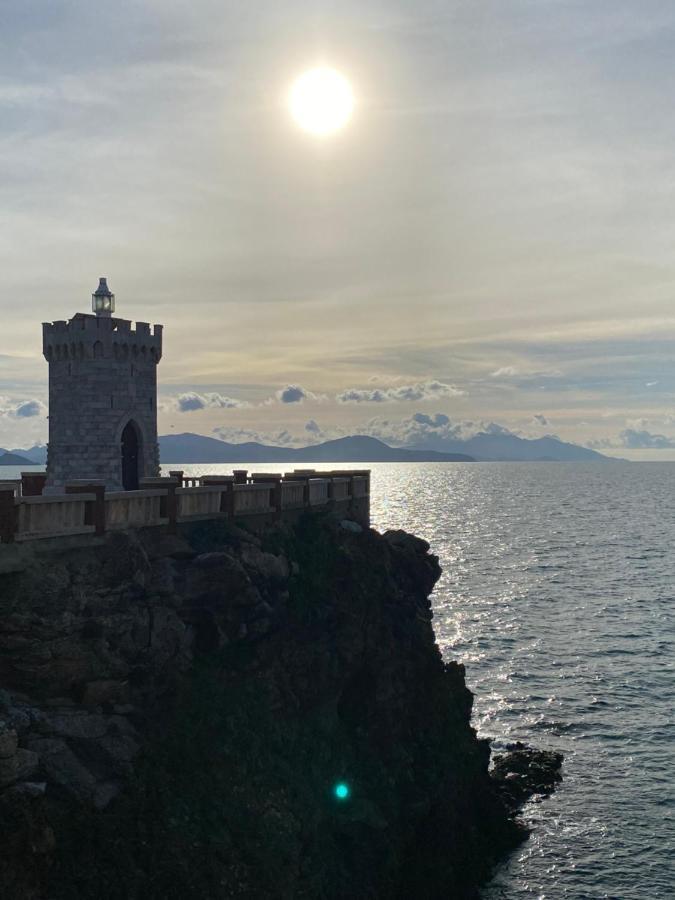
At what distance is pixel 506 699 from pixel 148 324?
2652cm

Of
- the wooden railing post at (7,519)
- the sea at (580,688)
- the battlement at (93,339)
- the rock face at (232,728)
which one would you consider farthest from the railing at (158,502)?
the sea at (580,688)

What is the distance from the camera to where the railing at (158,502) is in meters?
18.6

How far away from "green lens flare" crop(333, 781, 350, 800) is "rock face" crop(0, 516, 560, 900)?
0.59 feet

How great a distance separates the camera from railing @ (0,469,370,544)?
18.6 metres

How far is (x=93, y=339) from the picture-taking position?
28.2m

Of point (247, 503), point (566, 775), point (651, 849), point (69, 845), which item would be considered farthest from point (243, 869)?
point (566, 775)

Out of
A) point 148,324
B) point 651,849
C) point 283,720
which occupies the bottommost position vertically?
point 651,849

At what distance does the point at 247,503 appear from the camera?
2628 centimetres

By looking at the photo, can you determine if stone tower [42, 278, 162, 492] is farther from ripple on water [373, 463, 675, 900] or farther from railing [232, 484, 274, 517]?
ripple on water [373, 463, 675, 900]

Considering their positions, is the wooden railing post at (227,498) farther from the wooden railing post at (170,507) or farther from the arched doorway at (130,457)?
the arched doorway at (130,457)

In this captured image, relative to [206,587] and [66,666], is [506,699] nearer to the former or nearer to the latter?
[206,587]

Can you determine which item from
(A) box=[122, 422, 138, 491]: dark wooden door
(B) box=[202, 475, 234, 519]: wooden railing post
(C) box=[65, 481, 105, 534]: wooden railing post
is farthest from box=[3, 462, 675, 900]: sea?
(A) box=[122, 422, 138, 491]: dark wooden door

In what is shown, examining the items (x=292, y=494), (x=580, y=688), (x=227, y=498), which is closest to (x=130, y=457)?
(x=292, y=494)

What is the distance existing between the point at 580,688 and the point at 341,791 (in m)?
24.7
